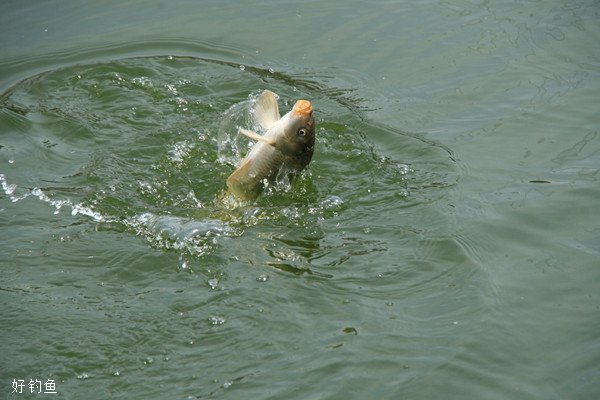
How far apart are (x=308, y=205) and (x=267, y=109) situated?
77 centimetres

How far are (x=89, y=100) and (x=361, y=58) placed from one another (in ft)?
8.05

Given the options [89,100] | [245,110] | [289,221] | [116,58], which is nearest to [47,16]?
[116,58]

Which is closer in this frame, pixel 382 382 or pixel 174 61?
pixel 382 382

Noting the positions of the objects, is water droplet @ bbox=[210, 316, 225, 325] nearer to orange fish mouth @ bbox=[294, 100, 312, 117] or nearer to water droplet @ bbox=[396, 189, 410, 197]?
orange fish mouth @ bbox=[294, 100, 312, 117]

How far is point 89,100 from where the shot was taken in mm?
7086

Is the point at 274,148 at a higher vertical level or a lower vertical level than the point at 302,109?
lower

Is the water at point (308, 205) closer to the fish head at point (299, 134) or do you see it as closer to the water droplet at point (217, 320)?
the water droplet at point (217, 320)

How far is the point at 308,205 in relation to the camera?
5793 millimetres

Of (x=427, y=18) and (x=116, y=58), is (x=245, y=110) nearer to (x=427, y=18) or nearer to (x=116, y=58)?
(x=116, y=58)

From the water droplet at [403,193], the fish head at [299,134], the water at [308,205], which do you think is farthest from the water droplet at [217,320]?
the water droplet at [403,193]

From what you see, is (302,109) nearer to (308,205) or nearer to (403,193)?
(308,205)

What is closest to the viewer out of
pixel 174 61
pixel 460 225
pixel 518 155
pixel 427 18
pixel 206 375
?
pixel 206 375

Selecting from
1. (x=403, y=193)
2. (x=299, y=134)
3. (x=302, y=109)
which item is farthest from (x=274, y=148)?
(x=403, y=193)

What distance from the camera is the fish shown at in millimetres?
5145
